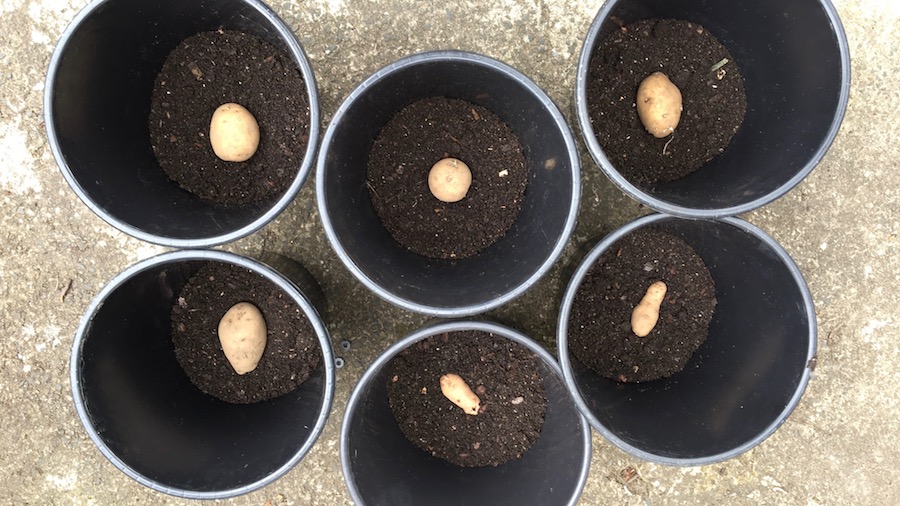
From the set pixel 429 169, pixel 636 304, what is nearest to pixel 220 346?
pixel 429 169

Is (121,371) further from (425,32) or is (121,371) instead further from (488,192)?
(425,32)

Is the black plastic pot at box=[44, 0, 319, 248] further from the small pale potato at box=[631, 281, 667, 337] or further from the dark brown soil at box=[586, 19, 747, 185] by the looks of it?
the small pale potato at box=[631, 281, 667, 337]

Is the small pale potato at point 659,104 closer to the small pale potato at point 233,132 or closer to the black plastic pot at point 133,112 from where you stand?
the black plastic pot at point 133,112

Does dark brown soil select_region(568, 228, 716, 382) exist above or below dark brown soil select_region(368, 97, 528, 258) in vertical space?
below

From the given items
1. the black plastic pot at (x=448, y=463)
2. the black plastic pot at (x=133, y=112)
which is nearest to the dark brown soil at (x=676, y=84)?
the black plastic pot at (x=448, y=463)

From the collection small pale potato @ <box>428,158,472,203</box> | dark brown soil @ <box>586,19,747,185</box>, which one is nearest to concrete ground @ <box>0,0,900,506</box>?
dark brown soil @ <box>586,19,747,185</box>
